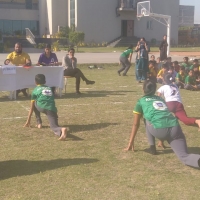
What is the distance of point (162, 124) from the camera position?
17.6 ft

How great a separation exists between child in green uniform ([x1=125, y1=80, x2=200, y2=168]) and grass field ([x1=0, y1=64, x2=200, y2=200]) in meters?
0.20

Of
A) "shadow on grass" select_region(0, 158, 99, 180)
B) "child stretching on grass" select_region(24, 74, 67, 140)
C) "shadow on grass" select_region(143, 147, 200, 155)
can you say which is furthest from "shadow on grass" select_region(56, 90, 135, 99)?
"shadow on grass" select_region(0, 158, 99, 180)

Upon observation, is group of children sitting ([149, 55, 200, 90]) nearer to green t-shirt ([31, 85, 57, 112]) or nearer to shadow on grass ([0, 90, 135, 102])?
shadow on grass ([0, 90, 135, 102])

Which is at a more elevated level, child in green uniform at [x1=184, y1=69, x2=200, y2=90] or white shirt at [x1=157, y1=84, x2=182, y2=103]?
white shirt at [x1=157, y1=84, x2=182, y2=103]

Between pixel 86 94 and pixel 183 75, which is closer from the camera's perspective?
pixel 86 94

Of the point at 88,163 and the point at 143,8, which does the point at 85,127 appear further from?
the point at 143,8

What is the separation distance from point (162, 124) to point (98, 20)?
156 ft

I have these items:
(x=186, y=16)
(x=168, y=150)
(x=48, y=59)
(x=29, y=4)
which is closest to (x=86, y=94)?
(x=48, y=59)

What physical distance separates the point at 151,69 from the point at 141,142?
8.81 m

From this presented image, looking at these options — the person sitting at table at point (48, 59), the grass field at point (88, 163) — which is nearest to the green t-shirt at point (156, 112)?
the grass field at point (88, 163)

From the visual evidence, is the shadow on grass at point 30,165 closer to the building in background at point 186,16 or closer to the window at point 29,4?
the window at point 29,4

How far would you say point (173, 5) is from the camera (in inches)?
2243

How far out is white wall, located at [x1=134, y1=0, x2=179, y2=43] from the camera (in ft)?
181

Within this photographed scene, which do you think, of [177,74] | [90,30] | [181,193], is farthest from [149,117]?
[90,30]
